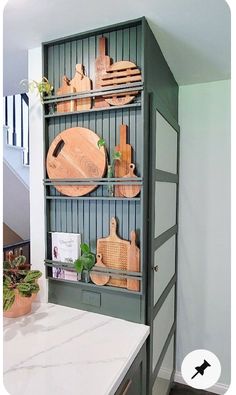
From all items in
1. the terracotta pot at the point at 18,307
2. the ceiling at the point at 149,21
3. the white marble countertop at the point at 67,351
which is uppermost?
the ceiling at the point at 149,21

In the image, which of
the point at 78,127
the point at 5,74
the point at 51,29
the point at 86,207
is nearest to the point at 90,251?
the point at 86,207

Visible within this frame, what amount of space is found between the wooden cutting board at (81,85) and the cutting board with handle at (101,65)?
0.05m

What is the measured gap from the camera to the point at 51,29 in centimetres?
134

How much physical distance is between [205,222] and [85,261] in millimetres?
1100

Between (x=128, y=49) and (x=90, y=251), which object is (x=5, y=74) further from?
(x=90, y=251)

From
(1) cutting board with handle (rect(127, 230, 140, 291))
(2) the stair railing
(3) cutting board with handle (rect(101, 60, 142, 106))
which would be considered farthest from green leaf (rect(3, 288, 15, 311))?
(2) the stair railing

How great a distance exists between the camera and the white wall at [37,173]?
4.91 ft

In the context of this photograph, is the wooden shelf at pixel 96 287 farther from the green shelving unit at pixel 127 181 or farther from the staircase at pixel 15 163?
the staircase at pixel 15 163

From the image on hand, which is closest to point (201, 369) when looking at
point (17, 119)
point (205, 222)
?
point (205, 222)

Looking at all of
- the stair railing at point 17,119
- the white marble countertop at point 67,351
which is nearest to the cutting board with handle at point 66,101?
the white marble countertop at point 67,351

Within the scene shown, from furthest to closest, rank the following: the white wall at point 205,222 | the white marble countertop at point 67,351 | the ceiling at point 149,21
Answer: the white wall at point 205,222, the ceiling at point 149,21, the white marble countertop at point 67,351

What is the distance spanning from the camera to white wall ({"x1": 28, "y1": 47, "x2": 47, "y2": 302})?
4.91 ft

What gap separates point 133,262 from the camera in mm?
1263

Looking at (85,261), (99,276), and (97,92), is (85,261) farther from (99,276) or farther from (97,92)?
(97,92)
